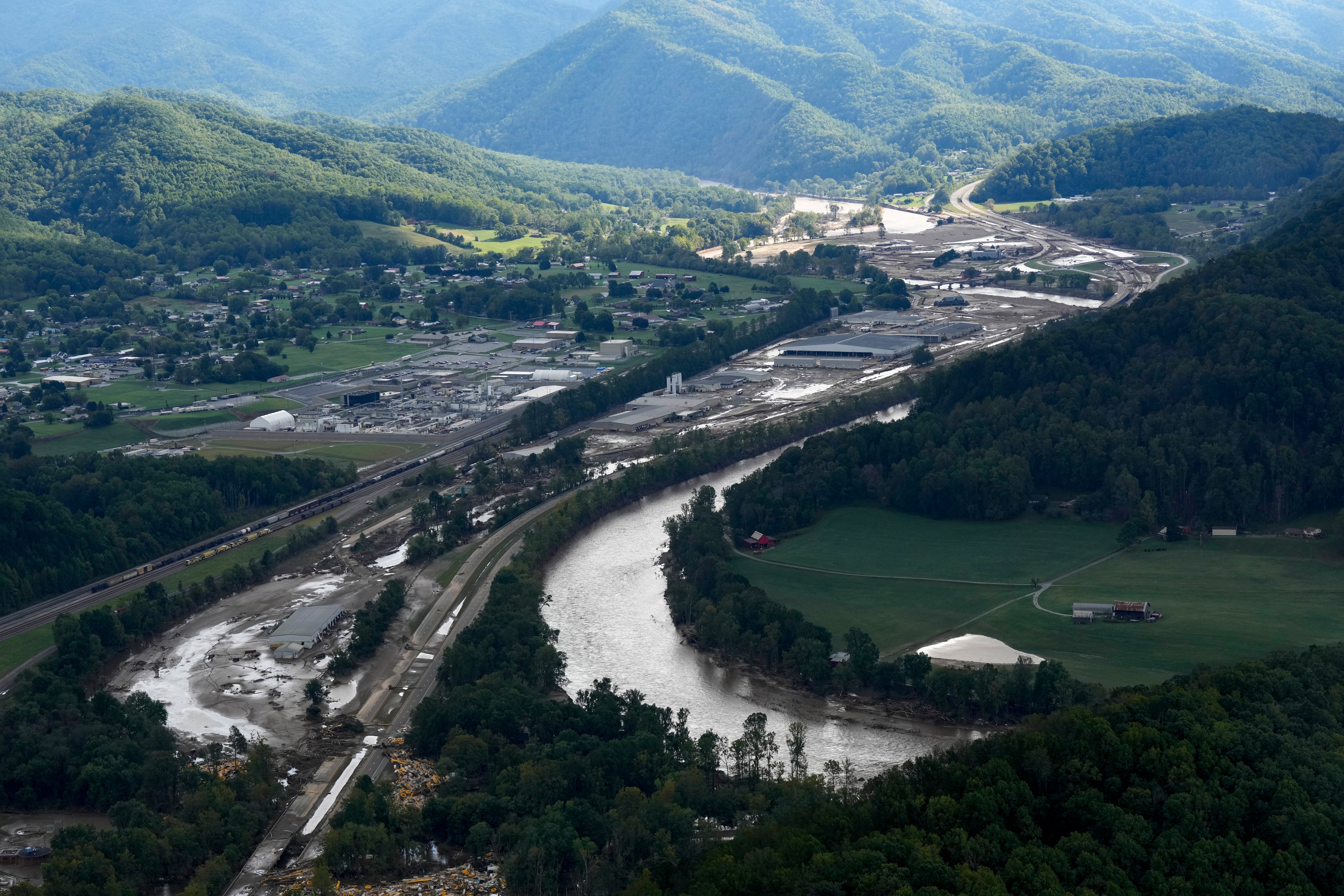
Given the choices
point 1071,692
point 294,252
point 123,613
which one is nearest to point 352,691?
point 123,613

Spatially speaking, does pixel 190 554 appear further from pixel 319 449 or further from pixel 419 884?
pixel 419 884

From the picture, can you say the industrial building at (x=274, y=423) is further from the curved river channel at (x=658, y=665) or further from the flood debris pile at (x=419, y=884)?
the flood debris pile at (x=419, y=884)

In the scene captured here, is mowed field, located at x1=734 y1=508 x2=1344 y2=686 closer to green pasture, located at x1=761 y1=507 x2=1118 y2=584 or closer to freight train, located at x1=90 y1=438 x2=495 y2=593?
green pasture, located at x1=761 y1=507 x2=1118 y2=584

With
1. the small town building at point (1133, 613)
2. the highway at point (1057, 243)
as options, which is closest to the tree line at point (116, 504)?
the small town building at point (1133, 613)

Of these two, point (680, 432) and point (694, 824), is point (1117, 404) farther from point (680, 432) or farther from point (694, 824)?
point (694, 824)

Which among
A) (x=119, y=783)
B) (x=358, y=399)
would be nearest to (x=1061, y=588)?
(x=119, y=783)

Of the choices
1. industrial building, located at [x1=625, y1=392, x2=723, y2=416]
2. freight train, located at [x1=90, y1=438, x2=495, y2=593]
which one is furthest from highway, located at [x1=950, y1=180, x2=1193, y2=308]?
freight train, located at [x1=90, y1=438, x2=495, y2=593]
